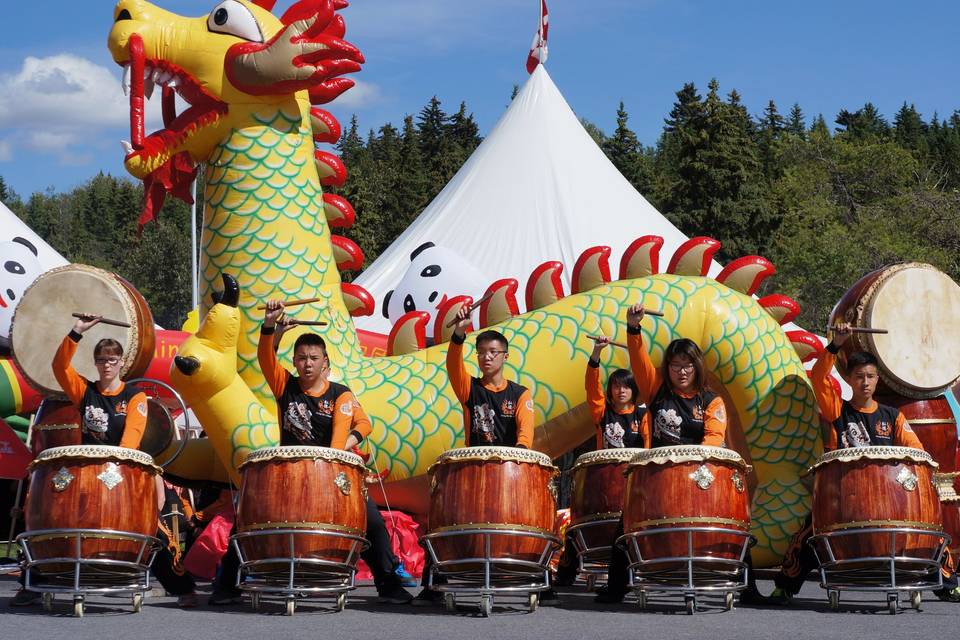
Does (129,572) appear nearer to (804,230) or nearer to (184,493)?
(184,493)

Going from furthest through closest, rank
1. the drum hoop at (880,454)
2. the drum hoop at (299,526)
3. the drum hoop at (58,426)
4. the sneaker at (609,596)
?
the drum hoop at (58,426) → the sneaker at (609,596) → the drum hoop at (880,454) → the drum hoop at (299,526)

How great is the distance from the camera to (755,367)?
7645mm

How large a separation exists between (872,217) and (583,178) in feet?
60.4

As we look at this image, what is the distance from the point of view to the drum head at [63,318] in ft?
25.4

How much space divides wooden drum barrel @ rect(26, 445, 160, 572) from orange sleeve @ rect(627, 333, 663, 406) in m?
2.50

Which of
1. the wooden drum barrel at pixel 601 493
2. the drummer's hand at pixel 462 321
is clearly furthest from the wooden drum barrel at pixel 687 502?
the drummer's hand at pixel 462 321

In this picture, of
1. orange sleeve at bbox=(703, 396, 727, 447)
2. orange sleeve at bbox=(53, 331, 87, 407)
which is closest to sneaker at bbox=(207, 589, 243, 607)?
orange sleeve at bbox=(53, 331, 87, 407)

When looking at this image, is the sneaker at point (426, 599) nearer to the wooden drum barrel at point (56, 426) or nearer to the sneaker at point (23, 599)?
the sneaker at point (23, 599)

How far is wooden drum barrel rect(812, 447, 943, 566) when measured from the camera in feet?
19.1

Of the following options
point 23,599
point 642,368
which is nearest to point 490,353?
point 642,368

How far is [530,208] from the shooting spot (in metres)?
15.5

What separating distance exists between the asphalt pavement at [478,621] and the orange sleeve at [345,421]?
81 centimetres

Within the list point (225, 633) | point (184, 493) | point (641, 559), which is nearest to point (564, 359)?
point (641, 559)

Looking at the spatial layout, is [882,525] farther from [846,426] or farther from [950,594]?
[950,594]
